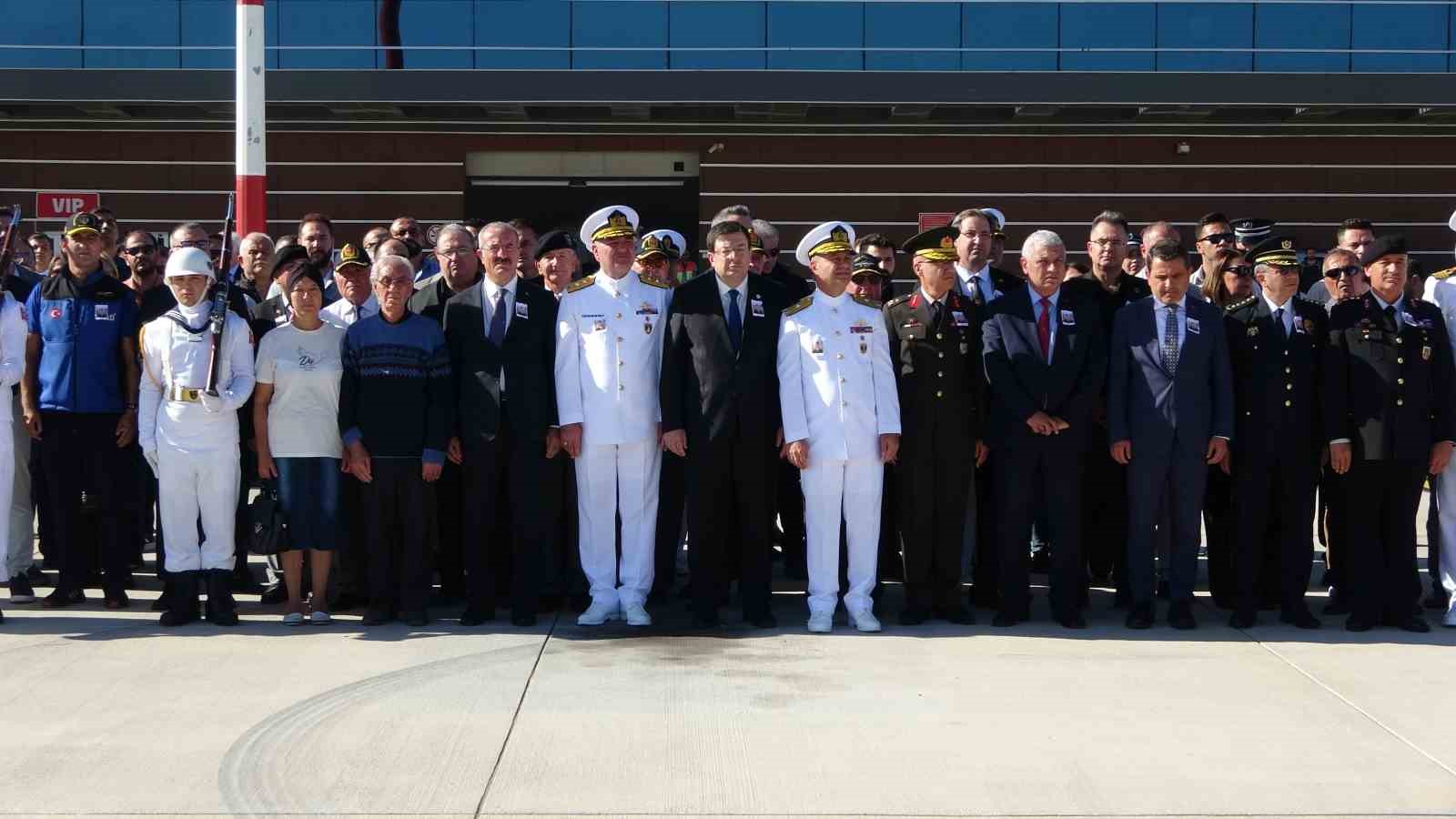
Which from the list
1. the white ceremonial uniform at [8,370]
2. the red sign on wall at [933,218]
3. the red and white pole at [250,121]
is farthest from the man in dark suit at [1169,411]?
the red sign on wall at [933,218]

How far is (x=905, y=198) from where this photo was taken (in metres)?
17.9

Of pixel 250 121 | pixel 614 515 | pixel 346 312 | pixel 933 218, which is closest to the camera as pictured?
pixel 614 515

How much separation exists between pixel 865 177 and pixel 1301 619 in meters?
11.0

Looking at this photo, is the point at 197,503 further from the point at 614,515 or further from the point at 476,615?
the point at 614,515

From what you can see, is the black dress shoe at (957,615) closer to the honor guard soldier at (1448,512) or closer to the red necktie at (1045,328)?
the red necktie at (1045,328)

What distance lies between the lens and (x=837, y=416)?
24.3 feet

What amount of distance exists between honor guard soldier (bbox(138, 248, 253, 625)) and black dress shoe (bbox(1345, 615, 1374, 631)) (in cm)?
538

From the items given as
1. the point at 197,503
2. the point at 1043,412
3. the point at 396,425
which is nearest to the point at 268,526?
the point at 197,503

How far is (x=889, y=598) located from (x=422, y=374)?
2738 mm

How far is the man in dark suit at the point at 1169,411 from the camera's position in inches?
297

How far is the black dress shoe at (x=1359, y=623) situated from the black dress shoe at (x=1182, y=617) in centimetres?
74

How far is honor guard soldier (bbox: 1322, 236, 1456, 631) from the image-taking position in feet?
24.9

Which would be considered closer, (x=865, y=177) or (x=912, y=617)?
(x=912, y=617)

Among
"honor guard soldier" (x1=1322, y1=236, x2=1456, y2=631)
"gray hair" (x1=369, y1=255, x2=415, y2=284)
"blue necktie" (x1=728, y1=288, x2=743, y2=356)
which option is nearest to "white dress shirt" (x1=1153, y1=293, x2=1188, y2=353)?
"honor guard soldier" (x1=1322, y1=236, x2=1456, y2=631)
